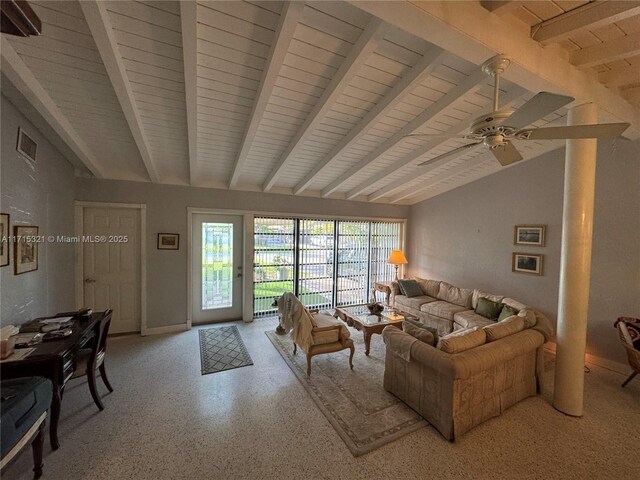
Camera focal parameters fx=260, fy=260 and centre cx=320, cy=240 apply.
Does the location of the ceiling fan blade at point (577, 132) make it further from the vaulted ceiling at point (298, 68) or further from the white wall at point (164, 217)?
the white wall at point (164, 217)

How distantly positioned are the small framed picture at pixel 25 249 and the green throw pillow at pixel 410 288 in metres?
5.40

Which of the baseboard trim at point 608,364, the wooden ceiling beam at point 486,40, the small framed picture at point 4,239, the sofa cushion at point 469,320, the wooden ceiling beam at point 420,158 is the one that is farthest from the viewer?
the sofa cushion at point 469,320

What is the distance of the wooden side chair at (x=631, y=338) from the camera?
272 centimetres

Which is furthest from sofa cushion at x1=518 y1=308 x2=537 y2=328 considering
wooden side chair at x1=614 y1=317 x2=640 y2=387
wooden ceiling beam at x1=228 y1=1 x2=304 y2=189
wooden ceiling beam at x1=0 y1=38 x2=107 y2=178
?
wooden ceiling beam at x1=0 y1=38 x2=107 y2=178

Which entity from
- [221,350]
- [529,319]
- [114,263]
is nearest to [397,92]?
[529,319]

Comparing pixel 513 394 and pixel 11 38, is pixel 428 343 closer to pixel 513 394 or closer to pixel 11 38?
pixel 513 394

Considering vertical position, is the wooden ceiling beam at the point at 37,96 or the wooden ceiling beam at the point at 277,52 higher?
the wooden ceiling beam at the point at 277,52

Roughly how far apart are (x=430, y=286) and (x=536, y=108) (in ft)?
14.7

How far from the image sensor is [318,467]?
6.22 ft

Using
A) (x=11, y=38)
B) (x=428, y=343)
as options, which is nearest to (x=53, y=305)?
(x=11, y=38)

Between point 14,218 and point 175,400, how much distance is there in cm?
220

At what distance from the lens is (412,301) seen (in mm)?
5020

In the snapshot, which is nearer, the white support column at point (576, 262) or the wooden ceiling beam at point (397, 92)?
the wooden ceiling beam at point (397, 92)

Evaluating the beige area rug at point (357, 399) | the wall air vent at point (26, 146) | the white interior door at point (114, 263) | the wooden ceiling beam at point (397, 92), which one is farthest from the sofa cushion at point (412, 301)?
the wall air vent at point (26, 146)
